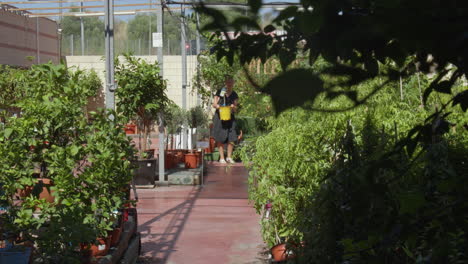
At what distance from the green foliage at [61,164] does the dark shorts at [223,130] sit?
9303 millimetres

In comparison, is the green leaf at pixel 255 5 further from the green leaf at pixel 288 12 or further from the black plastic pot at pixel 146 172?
the black plastic pot at pixel 146 172

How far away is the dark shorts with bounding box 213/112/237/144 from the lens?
52.6ft

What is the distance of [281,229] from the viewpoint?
6562mm

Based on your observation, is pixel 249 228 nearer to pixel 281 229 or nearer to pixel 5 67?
pixel 281 229

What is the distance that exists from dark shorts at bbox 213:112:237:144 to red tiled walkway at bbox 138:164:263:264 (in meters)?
2.08

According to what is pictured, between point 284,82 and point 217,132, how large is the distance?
1458cm

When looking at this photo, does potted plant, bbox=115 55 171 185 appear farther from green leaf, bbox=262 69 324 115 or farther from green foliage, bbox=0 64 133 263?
green leaf, bbox=262 69 324 115

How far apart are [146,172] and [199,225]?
349 centimetres

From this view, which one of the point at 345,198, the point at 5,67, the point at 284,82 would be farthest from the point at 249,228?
the point at 5,67

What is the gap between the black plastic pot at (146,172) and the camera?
13.1 m

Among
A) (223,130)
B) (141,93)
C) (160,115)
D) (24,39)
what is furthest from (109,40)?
(24,39)

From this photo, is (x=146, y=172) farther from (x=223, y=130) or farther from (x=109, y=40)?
(x=109, y=40)

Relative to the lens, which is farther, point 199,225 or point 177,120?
point 177,120

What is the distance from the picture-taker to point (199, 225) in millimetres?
9875
